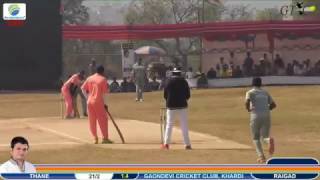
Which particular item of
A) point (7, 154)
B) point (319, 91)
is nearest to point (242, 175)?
point (7, 154)

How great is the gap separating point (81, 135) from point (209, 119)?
17.6 feet

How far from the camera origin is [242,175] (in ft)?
18.6

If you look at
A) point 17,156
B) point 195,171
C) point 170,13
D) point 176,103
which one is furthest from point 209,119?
point 170,13

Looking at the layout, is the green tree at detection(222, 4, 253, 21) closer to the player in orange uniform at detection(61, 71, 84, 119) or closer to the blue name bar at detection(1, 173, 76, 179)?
the player in orange uniform at detection(61, 71, 84, 119)

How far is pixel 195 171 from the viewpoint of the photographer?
5891 millimetres

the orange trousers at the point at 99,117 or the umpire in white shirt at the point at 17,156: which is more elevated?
the umpire in white shirt at the point at 17,156

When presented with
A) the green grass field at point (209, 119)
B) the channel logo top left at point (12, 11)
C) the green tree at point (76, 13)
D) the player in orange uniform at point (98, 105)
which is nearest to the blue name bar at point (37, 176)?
the green grass field at point (209, 119)

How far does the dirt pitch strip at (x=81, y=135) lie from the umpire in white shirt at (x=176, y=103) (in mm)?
545

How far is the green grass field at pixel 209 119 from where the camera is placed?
12539mm

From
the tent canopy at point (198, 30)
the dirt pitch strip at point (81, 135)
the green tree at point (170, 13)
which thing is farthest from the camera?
the green tree at point (170, 13)

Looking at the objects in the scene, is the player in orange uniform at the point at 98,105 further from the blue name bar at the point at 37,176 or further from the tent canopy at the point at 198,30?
the tent canopy at the point at 198,30

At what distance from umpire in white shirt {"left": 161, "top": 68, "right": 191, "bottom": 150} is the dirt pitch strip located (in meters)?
0.55

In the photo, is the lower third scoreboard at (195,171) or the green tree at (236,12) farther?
the green tree at (236,12)

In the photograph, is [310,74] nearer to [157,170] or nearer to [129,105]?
[129,105]
